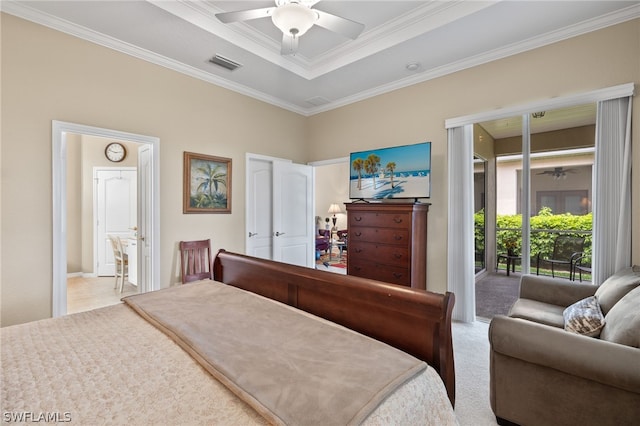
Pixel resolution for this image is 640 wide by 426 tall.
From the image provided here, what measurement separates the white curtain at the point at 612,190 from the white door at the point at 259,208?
3.77 metres

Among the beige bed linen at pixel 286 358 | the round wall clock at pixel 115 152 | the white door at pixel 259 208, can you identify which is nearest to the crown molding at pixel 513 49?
the white door at pixel 259 208

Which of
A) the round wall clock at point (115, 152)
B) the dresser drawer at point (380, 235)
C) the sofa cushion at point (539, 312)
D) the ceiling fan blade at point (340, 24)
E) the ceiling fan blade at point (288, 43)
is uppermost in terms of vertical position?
the ceiling fan blade at point (340, 24)

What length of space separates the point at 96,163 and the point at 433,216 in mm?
6391

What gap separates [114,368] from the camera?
45.6 inches

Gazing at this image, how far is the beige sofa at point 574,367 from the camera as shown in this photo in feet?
4.59

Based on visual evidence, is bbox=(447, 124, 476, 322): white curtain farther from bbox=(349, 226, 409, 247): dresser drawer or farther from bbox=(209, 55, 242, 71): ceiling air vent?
bbox=(209, 55, 242, 71): ceiling air vent

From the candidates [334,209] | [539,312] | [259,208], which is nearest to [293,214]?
[259,208]

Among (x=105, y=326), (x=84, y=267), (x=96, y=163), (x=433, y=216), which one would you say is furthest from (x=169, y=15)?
(x=84, y=267)

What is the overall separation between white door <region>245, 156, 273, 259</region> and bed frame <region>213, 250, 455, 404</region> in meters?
2.07

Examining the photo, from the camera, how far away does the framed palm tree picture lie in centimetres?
363

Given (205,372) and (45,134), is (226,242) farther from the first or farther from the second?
(205,372)

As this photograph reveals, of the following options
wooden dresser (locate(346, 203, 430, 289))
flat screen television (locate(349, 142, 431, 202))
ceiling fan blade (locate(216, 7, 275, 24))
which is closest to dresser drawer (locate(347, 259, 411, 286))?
wooden dresser (locate(346, 203, 430, 289))

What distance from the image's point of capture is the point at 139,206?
367 cm

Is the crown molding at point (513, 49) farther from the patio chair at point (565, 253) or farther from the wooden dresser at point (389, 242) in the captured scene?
the patio chair at point (565, 253)
